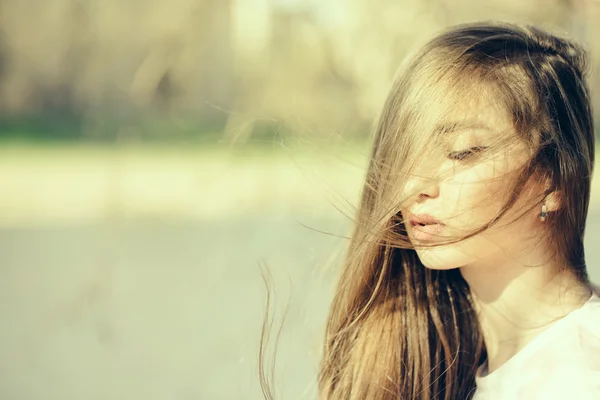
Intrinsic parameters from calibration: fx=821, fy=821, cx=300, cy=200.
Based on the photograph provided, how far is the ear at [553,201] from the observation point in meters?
1.29

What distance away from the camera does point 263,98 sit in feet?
23.0

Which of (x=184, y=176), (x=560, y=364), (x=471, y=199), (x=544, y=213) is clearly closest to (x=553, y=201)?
(x=544, y=213)

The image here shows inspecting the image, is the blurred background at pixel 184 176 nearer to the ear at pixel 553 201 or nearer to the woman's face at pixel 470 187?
the woman's face at pixel 470 187

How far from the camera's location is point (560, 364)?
121 cm

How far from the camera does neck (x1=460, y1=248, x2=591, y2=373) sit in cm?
130

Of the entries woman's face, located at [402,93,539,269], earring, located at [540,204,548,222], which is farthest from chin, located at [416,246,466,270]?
earring, located at [540,204,548,222]

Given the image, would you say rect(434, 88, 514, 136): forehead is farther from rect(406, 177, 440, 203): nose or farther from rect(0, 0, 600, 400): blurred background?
rect(0, 0, 600, 400): blurred background

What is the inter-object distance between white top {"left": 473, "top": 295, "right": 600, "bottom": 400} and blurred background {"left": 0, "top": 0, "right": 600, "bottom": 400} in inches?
14.3

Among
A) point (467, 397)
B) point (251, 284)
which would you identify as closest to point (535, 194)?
point (467, 397)

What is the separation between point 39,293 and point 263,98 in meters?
3.67

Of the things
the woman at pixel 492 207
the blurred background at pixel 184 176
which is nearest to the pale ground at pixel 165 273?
the blurred background at pixel 184 176

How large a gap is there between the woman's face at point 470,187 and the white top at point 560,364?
0.16m

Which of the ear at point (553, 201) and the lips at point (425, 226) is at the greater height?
the ear at point (553, 201)

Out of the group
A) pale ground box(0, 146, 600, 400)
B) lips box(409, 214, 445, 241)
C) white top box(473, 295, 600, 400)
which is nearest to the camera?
white top box(473, 295, 600, 400)
